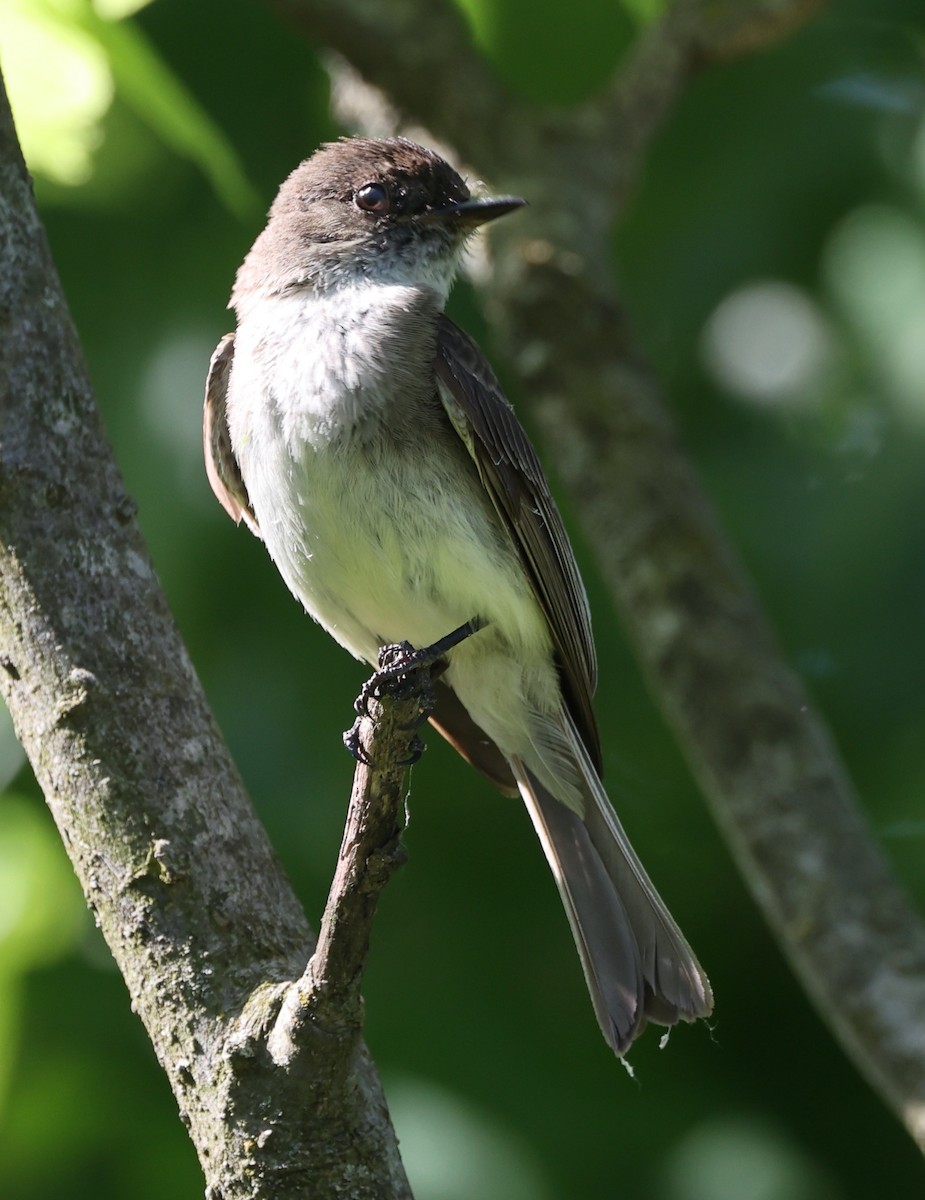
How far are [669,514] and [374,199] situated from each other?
1.21 m

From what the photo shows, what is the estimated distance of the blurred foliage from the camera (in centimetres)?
409

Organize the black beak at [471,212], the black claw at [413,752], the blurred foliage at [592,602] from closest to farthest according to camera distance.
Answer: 1. the black claw at [413,752]
2. the black beak at [471,212]
3. the blurred foliage at [592,602]

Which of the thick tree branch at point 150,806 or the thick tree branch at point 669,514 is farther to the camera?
the thick tree branch at point 669,514

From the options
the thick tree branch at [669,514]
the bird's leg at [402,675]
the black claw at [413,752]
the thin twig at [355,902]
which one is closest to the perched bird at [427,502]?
the bird's leg at [402,675]

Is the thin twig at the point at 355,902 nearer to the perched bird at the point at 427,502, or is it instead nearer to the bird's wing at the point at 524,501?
the perched bird at the point at 427,502

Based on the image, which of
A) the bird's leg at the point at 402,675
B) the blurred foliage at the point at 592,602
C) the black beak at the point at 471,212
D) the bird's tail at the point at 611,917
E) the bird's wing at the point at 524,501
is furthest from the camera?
the blurred foliage at the point at 592,602

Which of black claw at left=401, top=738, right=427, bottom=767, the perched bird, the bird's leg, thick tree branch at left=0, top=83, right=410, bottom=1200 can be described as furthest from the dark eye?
black claw at left=401, top=738, right=427, bottom=767

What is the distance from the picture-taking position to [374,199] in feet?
12.6

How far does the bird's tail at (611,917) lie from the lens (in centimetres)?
311

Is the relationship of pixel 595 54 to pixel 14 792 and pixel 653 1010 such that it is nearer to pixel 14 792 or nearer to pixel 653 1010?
pixel 14 792

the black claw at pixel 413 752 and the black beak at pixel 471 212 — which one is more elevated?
the black beak at pixel 471 212

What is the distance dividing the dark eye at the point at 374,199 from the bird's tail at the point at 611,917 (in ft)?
4.68

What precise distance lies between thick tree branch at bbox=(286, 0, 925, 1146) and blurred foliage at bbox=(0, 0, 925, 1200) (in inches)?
18.1

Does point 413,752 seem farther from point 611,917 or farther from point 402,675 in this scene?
point 611,917
